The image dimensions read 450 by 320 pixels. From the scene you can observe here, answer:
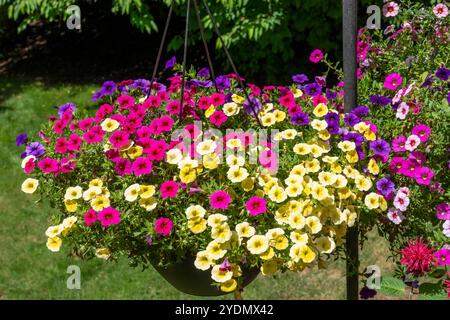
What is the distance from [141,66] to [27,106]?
177 cm

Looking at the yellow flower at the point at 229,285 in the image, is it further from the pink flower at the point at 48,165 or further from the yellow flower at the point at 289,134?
the pink flower at the point at 48,165

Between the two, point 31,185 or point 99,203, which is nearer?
point 99,203

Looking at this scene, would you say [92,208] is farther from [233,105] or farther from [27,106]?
[27,106]

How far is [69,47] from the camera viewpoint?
9258mm

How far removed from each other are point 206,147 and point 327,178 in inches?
16.2

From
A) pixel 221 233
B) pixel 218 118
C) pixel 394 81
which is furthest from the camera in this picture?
pixel 394 81

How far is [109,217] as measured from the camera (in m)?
2.17

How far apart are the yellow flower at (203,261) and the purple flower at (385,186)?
0.63 m

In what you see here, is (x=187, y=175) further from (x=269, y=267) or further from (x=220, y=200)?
(x=269, y=267)

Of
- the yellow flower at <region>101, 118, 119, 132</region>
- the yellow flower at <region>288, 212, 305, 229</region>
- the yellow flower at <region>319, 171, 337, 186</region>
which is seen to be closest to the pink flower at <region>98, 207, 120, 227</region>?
the yellow flower at <region>101, 118, 119, 132</region>

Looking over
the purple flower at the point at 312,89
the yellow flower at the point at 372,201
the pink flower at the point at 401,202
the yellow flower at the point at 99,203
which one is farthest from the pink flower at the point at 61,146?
the pink flower at the point at 401,202

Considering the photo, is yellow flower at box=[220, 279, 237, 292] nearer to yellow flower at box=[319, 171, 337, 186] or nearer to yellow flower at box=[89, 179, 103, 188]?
yellow flower at box=[319, 171, 337, 186]

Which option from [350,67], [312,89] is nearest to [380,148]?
[350,67]
